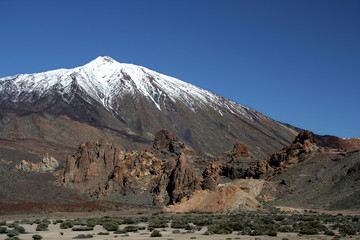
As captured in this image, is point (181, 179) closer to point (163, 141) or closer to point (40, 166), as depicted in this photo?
point (163, 141)

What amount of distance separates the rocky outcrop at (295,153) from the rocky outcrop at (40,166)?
5308 cm

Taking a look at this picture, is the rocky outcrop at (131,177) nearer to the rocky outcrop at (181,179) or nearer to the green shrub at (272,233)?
the rocky outcrop at (181,179)

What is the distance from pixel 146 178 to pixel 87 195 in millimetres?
11103

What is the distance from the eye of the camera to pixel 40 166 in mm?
101125

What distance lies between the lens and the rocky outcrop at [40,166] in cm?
9875

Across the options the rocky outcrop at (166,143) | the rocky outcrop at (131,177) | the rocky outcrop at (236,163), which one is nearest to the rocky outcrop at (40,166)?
the rocky outcrop at (166,143)

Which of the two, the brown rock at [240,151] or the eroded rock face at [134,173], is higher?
the brown rock at [240,151]

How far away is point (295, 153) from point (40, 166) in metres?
59.1

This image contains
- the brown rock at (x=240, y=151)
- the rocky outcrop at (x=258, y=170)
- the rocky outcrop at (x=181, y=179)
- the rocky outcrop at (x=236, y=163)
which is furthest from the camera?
the brown rock at (x=240, y=151)

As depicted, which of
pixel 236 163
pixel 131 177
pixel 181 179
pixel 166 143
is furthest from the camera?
pixel 166 143

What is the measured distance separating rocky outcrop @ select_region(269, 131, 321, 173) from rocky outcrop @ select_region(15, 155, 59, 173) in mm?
53075

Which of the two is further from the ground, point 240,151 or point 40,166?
point 240,151

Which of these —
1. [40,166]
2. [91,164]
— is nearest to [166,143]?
[91,164]

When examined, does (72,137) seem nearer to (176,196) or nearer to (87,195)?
(87,195)
